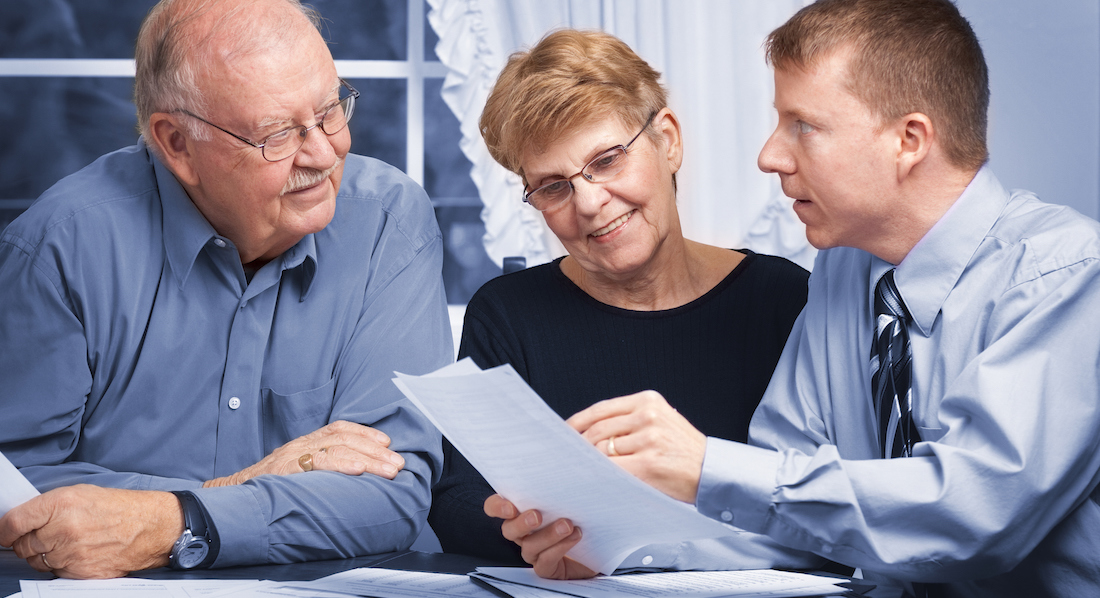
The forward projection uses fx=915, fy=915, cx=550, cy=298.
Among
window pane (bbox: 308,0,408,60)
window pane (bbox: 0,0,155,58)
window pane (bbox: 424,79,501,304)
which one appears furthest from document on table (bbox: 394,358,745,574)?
window pane (bbox: 0,0,155,58)

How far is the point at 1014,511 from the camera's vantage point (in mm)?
954

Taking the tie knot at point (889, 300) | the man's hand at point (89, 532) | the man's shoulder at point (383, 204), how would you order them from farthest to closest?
the man's shoulder at point (383, 204)
the tie knot at point (889, 300)
the man's hand at point (89, 532)

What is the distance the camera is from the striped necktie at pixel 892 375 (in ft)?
3.76

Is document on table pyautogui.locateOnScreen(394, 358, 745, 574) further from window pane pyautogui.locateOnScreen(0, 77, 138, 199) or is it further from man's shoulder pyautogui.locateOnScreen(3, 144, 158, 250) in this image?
window pane pyautogui.locateOnScreen(0, 77, 138, 199)

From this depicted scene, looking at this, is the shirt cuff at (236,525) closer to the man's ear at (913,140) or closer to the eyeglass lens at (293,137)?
the eyeglass lens at (293,137)

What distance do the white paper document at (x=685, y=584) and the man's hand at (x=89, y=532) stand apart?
1.33 ft

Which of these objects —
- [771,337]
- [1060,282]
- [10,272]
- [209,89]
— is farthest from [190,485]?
[1060,282]

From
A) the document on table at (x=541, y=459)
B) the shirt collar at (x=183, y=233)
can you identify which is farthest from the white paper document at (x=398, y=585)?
the shirt collar at (x=183, y=233)

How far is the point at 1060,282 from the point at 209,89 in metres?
1.20

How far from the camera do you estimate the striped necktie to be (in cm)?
114

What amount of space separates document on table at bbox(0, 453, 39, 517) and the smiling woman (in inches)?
22.1

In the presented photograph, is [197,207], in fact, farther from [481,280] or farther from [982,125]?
[481,280]

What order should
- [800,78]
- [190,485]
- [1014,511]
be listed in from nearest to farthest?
[1014,511] < [800,78] < [190,485]

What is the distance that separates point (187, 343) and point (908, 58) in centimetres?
114
